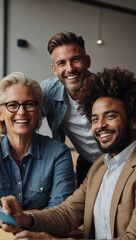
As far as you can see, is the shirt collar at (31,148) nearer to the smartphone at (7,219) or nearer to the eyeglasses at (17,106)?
the eyeglasses at (17,106)

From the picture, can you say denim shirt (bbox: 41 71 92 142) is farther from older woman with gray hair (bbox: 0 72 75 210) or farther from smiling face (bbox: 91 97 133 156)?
smiling face (bbox: 91 97 133 156)

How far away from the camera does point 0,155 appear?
197cm

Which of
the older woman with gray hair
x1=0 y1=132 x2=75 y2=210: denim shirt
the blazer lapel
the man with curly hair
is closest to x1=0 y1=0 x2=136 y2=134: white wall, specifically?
the older woman with gray hair

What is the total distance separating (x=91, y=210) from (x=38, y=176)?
0.53 meters

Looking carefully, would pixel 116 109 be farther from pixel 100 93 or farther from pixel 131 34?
pixel 131 34

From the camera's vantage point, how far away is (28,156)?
1972mm

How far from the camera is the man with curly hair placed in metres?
1.36

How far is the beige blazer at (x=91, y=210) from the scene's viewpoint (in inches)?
52.0

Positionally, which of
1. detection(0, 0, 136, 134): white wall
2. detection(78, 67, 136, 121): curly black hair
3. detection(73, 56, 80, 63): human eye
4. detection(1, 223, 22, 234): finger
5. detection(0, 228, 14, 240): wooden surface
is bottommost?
detection(0, 228, 14, 240): wooden surface

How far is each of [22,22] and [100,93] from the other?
12.0 ft

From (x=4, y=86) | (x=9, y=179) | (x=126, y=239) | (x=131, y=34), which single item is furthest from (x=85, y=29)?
(x=126, y=239)

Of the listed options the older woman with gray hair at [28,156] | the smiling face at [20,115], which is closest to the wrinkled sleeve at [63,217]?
the older woman with gray hair at [28,156]

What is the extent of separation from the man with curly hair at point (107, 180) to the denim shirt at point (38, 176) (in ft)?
0.89

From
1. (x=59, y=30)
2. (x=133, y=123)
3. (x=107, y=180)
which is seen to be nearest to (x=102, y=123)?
(x=133, y=123)
